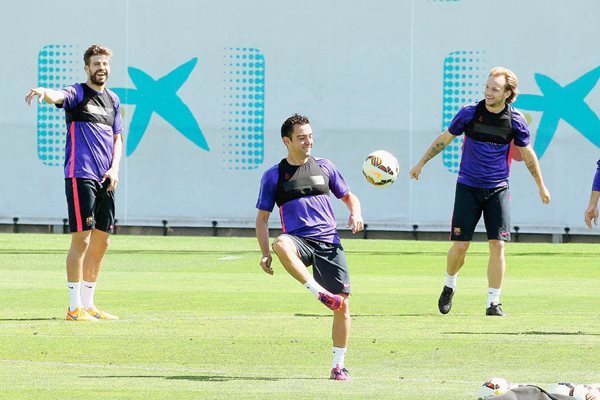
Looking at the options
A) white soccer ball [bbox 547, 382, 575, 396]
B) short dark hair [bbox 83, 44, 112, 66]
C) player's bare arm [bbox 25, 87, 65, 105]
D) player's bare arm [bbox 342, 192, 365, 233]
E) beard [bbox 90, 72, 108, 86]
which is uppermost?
short dark hair [bbox 83, 44, 112, 66]

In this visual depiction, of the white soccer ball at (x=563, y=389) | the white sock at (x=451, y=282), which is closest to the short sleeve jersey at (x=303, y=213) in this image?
the white soccer ball at (x=563, y=389)

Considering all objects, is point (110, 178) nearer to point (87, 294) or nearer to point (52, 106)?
point (87, 294)

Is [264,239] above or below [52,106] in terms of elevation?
below

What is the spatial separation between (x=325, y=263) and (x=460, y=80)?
1930 centimetres

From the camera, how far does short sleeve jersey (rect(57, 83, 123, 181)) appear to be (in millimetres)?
13414

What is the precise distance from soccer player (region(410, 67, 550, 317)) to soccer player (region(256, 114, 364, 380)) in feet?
11.6

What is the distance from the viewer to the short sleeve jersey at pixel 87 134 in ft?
44.0

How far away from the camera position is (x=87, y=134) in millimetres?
13484

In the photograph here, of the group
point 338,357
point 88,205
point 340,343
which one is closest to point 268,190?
point 340,343

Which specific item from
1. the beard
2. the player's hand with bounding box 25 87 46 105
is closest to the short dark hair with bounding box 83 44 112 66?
the beard

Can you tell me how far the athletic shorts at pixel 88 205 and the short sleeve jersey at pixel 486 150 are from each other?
3.48m

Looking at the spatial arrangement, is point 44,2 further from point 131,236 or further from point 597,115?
point 597,115

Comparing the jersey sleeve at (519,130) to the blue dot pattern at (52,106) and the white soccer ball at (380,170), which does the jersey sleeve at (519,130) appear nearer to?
the white soccer ball at (380,170)

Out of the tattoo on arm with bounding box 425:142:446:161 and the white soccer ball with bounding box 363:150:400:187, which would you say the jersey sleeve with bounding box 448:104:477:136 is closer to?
the tattoo on arm with bounding box 425:142:446:161
